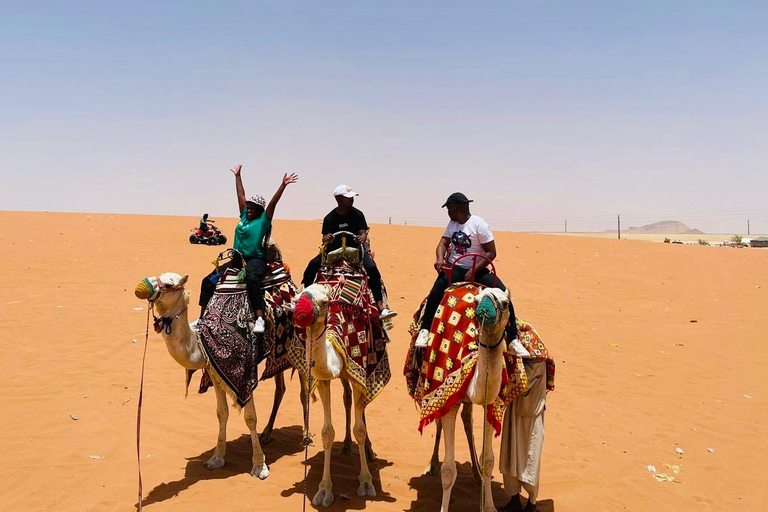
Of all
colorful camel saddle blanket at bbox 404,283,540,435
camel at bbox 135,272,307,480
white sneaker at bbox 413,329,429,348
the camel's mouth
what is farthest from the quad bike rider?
the camel's mouth

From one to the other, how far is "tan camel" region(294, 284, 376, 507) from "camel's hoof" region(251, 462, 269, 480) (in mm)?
746

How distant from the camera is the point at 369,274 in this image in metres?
6.89

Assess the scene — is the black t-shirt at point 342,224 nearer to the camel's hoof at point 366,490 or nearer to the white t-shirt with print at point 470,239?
the white t-shirt with print at point 470,239

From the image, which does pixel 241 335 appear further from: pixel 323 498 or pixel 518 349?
pixel 518 349

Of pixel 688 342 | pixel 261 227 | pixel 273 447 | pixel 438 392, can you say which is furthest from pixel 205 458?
pixel 688 342

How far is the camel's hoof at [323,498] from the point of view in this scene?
5.95 meters

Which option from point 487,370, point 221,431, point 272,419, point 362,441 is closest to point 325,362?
point 362,441

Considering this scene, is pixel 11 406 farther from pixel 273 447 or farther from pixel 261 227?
pixel 261 227

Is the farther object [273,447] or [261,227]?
[273,447]

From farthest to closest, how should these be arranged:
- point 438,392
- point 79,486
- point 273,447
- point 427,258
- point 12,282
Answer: point 427,258, point 12,282, point 273,447, point 79,486, point 438,392

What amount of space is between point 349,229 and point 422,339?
1.73 m

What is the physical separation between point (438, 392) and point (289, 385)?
18.2 feet

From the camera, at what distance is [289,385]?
34.3ft

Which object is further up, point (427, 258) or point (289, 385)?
point (427, 258)
